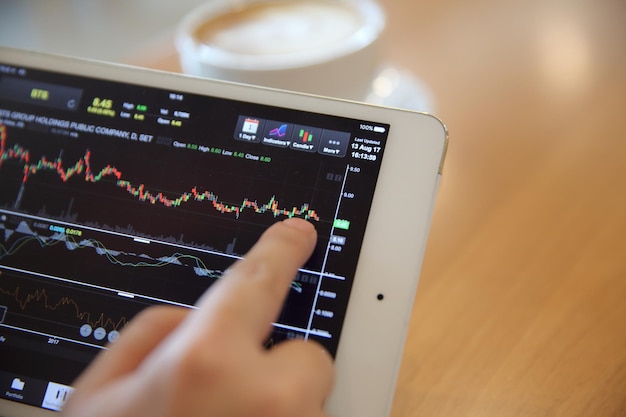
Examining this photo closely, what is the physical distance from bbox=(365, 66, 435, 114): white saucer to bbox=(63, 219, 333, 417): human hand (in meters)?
0.36

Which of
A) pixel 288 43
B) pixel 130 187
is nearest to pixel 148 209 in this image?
pixel 130 187

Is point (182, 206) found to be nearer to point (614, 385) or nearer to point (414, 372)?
point (414, 372)

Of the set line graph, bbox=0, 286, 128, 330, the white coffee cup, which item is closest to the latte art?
the white coffee cup

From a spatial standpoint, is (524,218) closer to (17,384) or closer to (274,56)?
(274,56)

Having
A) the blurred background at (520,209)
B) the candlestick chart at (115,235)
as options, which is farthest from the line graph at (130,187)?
the blurred background at (520,209)

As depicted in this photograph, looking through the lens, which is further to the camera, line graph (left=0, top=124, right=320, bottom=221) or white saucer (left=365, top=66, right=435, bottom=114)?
white saucer (left=365, top=66, right=435, bottom=114)

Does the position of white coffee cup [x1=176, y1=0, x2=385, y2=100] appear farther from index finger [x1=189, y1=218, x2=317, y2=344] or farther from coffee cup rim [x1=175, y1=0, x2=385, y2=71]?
index finger [x1=189, y1=218, x2=317, y2=344]

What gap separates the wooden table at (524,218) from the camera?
18.0 inches

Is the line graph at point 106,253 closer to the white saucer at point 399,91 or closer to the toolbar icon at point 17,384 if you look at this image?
the toolbar icon at point 17,384

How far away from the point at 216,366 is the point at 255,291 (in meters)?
0.05

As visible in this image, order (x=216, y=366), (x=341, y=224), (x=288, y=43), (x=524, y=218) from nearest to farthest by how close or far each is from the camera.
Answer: (x=216, y=366) → (x=341, y=224) → (x=524, y=218) → (x=288, y=43)

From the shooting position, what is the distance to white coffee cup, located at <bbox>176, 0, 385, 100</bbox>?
587mm

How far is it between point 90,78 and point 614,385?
46cm

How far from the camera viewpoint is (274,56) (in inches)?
24.7
